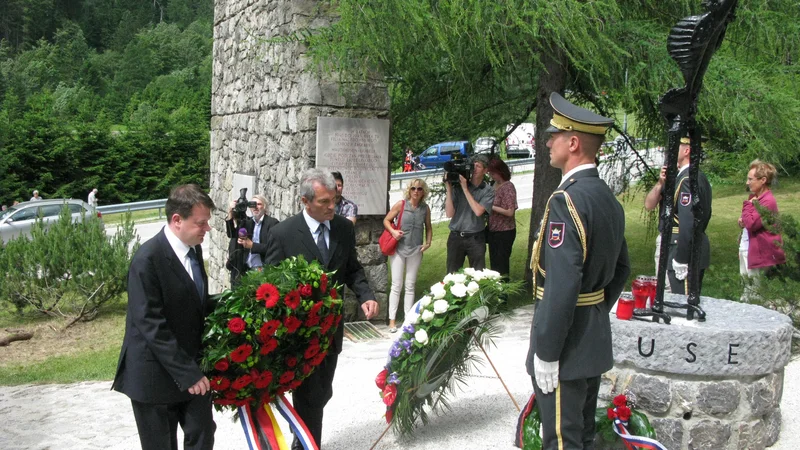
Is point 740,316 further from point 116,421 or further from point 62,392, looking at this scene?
point 62,392

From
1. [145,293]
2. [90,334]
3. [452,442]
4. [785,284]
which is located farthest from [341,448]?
[90,334]

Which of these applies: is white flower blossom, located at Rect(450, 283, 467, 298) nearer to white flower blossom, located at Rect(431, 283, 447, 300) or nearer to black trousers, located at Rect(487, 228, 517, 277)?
white flower blossom, located at Rect(431, 283, 447, 300)

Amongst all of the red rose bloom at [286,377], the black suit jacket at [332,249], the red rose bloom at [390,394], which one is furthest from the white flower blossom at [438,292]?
the red rose bloom at [286,377]

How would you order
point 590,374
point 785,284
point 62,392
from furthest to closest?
1. point 62,392
2. point 785,284
3. point 590,374

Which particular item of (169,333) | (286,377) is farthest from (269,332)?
(169,333)

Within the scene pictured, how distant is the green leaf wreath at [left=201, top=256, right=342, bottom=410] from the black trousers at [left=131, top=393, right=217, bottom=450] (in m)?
0.14

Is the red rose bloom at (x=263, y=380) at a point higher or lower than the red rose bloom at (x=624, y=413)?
higher

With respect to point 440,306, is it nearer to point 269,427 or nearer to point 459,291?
point 459,291

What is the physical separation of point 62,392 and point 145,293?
4402 mm

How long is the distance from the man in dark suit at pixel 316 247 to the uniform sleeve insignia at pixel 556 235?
1481 millimetres

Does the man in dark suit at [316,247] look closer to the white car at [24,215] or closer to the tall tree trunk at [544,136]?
the tall tree trunk at [544,136]

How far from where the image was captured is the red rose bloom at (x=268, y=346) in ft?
13.0

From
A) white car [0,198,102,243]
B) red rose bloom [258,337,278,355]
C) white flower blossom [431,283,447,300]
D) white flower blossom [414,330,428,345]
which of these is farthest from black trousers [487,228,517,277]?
white car [0,198,102,243]

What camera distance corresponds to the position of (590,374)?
3537 millimetres
